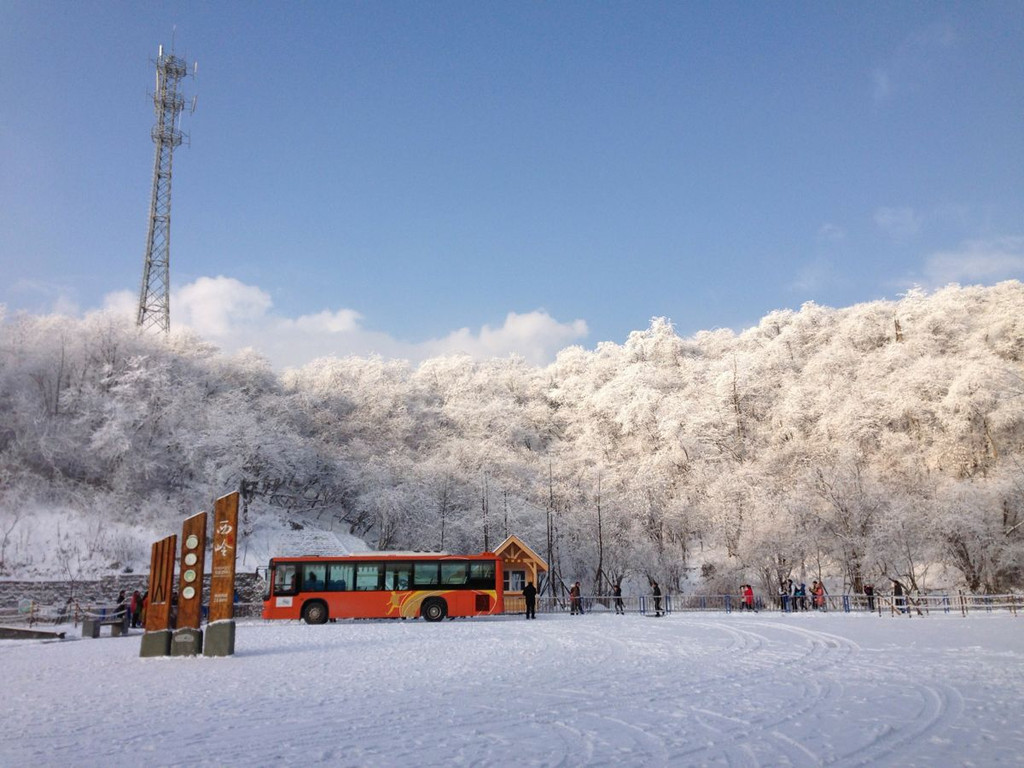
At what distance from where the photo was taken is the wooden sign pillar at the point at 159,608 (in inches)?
544

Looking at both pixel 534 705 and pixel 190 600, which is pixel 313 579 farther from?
pixel 534 705

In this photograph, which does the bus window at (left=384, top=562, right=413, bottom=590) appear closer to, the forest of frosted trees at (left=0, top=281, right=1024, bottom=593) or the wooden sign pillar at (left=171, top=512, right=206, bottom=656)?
the wooden sign pillar at (left=171, top=512, right=206, bottom=656)

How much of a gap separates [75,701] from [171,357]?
3894 cm

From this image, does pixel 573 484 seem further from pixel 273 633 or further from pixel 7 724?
pixel 7 724

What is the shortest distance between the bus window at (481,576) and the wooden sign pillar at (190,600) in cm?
1238

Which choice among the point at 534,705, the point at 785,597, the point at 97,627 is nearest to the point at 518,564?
the point at 785,597

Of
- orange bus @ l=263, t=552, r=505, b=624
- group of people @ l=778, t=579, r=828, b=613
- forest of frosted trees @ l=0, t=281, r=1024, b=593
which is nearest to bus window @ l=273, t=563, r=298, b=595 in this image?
orange bus @ l=263, t=552, r=505, b=624

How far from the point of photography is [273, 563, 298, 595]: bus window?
24969 millimetres

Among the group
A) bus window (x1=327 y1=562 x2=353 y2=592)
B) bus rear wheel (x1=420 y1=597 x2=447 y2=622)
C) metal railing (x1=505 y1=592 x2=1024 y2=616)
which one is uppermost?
bus window (x1=327 y1=562 x2=353 y2=592)

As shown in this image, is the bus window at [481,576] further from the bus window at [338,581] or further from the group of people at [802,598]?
the group of people at [802,598]

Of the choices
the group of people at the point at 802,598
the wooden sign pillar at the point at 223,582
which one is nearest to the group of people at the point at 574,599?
the group of people at the point at 802,598

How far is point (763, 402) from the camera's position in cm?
5259

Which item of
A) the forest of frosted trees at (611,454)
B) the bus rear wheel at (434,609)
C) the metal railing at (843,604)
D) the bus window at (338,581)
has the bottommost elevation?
the metal railing at (843,604)

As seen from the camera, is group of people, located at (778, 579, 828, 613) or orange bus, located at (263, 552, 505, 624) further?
group of people, located at (778, 579, 828, 613)
